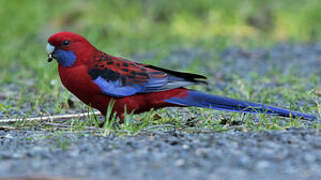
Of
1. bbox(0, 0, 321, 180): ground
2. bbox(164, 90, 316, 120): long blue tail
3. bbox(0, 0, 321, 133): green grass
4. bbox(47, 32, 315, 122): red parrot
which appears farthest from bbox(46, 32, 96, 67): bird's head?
bbox(0, 0, 321, 133): green grass

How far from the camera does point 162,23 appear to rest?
33.6ft

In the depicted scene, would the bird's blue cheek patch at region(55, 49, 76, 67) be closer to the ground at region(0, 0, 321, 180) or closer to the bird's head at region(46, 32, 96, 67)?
the bird's head at region(46, 32, 96, 67)

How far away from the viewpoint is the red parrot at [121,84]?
392cm

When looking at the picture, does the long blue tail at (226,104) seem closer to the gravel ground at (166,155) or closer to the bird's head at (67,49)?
the gravel ground at (166,155)

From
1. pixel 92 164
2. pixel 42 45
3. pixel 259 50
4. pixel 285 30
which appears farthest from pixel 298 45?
pixel 92 164

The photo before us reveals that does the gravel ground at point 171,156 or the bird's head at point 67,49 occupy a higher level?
the bird's head at point 67,49

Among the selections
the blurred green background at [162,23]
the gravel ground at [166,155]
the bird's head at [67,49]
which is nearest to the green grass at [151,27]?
the blurred green background at [162,23]

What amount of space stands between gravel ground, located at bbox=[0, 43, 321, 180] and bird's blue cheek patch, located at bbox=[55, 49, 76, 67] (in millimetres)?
545

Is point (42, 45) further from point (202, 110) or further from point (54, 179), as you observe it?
point (54, 179)

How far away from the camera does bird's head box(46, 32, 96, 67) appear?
4012mm

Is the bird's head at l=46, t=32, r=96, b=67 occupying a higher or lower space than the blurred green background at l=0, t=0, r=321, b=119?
lower

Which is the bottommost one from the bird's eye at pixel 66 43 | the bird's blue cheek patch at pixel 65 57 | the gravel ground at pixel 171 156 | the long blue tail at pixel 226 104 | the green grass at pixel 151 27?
the gravel ground at pixel 171 156

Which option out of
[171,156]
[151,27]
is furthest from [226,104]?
[151,27]

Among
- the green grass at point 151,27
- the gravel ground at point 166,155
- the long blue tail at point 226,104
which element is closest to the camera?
the gravel ground at point 166,155
